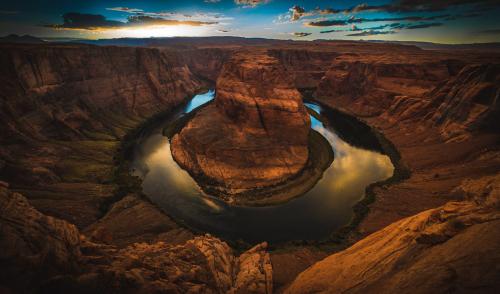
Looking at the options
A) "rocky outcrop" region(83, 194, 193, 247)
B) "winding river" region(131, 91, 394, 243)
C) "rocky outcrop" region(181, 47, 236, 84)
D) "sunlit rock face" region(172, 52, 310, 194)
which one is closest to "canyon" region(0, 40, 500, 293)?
"rocky outcrop" region(83, 194, 193, 247)

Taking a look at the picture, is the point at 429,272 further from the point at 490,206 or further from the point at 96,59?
the point at 96,59

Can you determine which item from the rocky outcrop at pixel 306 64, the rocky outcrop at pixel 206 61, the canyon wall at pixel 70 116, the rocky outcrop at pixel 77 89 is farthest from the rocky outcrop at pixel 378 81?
the rocky outcrop at pixel 206 61

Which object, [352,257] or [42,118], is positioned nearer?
[352,257]

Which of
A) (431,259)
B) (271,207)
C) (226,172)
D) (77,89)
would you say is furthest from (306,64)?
(431,259)

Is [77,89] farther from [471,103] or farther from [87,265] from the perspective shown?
[471,103]

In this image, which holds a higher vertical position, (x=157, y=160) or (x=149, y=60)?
(x=149, y=60)

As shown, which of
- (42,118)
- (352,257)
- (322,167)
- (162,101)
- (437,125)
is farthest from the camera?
(162,101)

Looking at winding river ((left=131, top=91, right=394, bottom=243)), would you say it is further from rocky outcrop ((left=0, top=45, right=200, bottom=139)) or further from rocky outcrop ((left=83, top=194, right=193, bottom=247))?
rocky outcrop ((left=0, top=45, right=200, bottom=139))

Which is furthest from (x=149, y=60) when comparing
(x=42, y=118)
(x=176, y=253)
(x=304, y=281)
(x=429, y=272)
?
(x=429, y=272)
